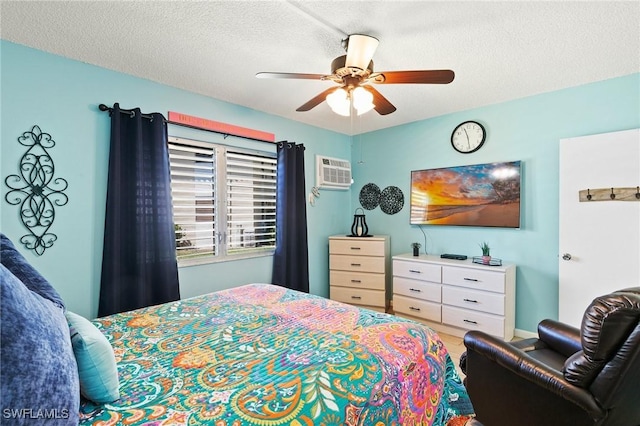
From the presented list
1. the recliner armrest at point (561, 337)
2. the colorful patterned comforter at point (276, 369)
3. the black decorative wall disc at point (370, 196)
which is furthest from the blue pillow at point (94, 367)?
the black decorative wall disc at point (370, 196)

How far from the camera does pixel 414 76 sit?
1.86m

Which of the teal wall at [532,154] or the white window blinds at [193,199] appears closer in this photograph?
the teal wall at [532,154]

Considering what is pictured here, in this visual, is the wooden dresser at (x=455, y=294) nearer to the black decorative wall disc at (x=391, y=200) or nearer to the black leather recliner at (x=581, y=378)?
the black decorative wall disc at (x=391, y=200)

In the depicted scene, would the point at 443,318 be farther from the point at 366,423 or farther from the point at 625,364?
the point at 366,423

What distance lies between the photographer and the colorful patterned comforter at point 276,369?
104 cm

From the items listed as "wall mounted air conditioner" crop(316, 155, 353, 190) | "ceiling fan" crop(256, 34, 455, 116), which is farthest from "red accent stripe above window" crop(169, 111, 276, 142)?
"ceiling fan" crop(256, 34, 455, 116)

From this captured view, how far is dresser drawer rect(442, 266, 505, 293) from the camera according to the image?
297 centimetres

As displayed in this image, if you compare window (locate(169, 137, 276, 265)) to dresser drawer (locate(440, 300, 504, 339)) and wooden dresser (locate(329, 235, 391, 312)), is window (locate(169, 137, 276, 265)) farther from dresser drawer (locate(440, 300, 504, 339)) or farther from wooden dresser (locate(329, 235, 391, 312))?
dresser drawer (locate(440, 300, 504, 339))

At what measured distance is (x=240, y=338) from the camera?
1603 millimetres

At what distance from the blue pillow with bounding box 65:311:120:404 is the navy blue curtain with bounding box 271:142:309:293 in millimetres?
2528

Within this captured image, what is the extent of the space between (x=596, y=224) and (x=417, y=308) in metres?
1.81

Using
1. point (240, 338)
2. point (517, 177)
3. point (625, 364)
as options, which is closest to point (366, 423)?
point (240, 338)

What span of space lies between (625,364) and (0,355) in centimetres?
202

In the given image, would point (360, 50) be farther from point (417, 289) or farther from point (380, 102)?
point (417, 289)
